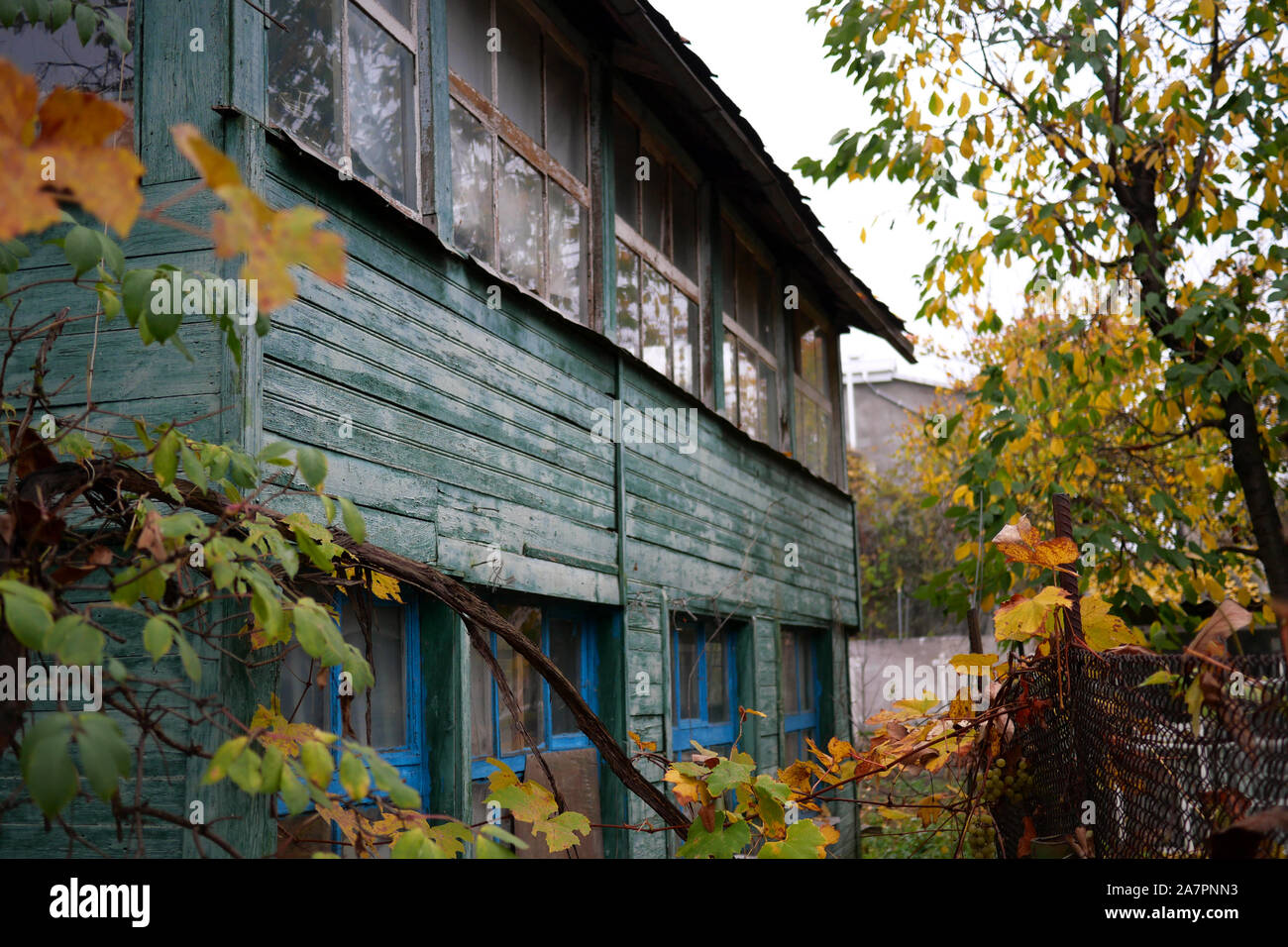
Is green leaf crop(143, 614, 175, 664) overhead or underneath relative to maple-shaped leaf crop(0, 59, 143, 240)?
underneath

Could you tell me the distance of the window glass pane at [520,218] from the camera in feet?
16.9

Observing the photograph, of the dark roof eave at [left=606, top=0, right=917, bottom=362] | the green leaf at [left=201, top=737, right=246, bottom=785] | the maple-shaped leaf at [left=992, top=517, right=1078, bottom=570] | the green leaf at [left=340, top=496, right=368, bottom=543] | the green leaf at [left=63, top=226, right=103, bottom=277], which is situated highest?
the dark roof eave at [left=606, top=0, right=917, bottom=362]

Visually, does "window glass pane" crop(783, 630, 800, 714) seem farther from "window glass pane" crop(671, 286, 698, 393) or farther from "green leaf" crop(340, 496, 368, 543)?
"green leaf" crop(340, 496, 368, 543)

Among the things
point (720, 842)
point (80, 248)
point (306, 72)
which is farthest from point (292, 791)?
point (306, 72)

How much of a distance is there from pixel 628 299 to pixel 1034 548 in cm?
430

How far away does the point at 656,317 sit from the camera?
281 inches

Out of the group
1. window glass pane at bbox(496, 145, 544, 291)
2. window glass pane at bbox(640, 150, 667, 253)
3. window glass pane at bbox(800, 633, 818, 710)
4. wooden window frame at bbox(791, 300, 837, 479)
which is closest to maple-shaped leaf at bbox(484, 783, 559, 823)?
window glass pane at bbox(496, 145, 544, 291)

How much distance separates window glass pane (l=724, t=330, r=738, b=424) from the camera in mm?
8375

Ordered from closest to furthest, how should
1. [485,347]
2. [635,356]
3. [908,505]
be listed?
[485,347] → [635,356] → [908,505]

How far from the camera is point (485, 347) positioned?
15.3ft

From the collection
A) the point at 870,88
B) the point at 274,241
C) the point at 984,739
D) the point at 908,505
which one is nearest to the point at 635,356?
the point at 870,88

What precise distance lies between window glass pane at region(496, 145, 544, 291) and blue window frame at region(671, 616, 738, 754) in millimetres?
2529

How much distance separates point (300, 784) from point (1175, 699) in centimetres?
143
